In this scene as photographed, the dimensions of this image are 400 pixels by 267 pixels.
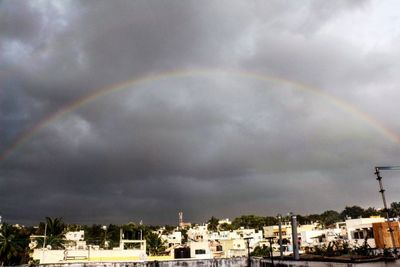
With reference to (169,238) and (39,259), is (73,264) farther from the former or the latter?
(169,238)

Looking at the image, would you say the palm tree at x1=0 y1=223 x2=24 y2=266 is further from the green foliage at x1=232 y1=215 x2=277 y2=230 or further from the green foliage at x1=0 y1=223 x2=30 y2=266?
the green foliage at x1=232 y1=215 x2=277 y2=230

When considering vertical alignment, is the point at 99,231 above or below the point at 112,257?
above

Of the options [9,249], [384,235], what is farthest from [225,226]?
[384,235]

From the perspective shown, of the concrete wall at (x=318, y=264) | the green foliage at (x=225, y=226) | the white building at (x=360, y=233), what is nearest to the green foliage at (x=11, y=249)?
the concrete wall at (x=318, y=264)

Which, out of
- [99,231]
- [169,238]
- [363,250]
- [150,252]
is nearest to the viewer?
[363,250]

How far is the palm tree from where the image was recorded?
82.1 metres

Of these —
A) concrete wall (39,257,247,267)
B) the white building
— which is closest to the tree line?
concrete wall (39,257,247,267)

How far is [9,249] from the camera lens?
82.6 meters

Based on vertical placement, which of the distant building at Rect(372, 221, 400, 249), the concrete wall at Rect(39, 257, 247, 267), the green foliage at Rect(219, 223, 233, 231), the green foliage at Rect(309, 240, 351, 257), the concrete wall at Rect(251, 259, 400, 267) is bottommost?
the concrete wall at Rect(39, 257, 247, 267)

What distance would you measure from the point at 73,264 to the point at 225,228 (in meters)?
119

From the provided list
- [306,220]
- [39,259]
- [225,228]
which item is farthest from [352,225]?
[306,220]

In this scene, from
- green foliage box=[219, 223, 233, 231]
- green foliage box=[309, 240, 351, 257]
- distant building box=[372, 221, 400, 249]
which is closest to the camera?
green foliage box=[309, 240, 351, 257]

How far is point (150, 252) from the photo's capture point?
110500mm

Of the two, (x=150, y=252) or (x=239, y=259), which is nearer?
(x=239, y=259)
